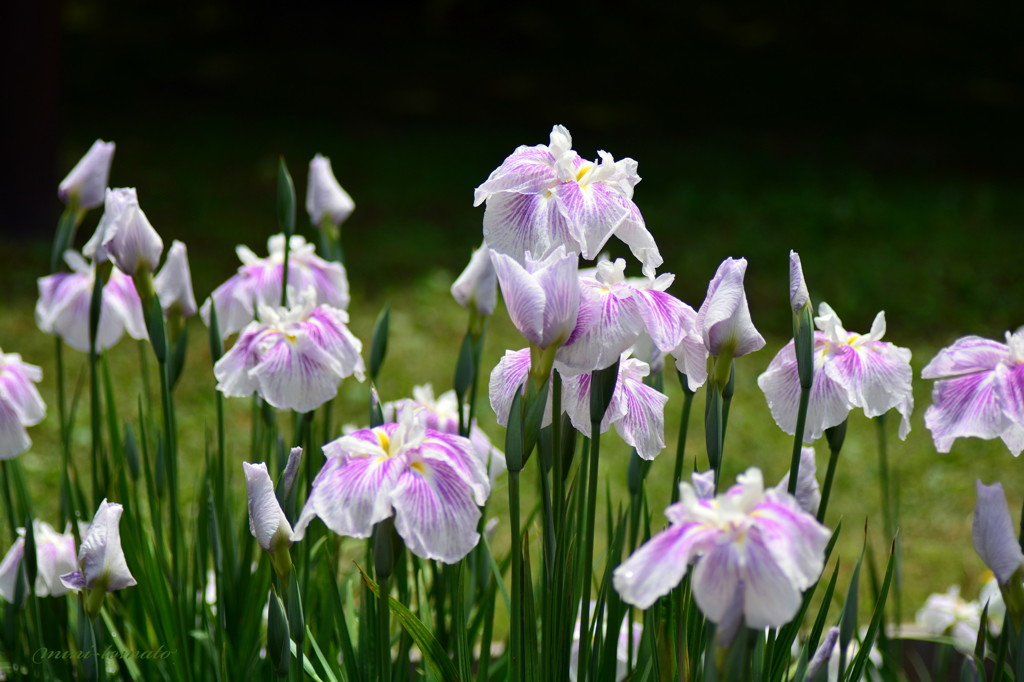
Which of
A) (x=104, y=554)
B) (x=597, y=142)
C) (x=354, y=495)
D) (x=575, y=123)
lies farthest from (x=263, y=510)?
(x=575, y=123)

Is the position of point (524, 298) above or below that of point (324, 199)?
below

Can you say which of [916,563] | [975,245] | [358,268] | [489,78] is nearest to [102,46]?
[489,78]

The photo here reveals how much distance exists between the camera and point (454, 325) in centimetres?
503

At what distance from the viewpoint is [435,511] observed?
113 cm

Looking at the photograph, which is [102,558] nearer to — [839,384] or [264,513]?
[264,513]

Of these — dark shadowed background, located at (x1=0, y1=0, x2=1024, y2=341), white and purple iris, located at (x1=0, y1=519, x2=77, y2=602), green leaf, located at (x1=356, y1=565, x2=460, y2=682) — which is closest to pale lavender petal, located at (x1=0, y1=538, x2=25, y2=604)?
white and purple iris, located at (x1=0, y1=519, x2=77, y2=602)

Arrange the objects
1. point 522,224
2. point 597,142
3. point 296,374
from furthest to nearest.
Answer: point 597,142, point 296,374, point 522,224

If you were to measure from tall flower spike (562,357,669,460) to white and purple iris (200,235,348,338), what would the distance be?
0.71 m

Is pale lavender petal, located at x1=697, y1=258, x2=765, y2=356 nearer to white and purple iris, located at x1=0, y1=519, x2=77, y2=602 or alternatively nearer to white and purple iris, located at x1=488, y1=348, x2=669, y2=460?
white and purple iris, located at x1=488, y1=348, x2=669, y2=460

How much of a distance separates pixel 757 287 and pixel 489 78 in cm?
436

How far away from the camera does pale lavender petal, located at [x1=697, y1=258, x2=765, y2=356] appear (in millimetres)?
1186

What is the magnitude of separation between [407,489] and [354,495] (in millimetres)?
53

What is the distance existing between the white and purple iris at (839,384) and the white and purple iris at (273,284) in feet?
2.75

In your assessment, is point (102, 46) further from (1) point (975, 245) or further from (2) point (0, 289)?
(1) point (975, 245)
